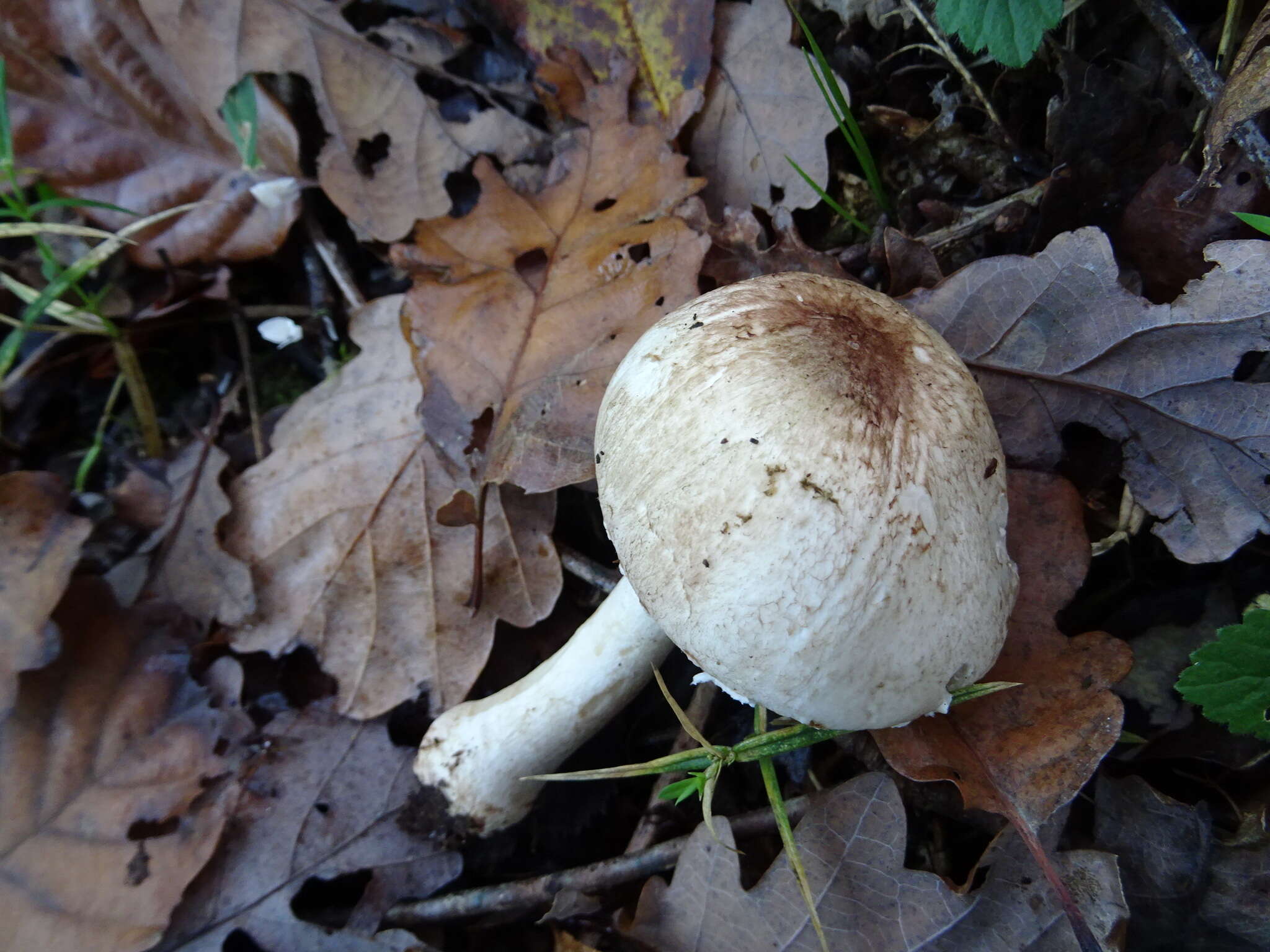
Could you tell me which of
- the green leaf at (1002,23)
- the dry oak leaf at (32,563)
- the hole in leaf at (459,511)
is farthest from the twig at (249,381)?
the green leaf at (1002,23)

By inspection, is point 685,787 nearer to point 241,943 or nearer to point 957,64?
point 241,943

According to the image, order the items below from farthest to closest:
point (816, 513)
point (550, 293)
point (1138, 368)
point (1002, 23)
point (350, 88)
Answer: point (350, 88) → point (550, 293) → point (1138, 368) → point (1002, 23) → point (816, 513)

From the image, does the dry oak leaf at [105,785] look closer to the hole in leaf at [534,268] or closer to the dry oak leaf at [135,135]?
the dry oak leaf at [135,135]

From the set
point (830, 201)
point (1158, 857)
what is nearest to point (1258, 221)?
point (830, 201)

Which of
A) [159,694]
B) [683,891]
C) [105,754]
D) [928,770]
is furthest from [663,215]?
[105,754]

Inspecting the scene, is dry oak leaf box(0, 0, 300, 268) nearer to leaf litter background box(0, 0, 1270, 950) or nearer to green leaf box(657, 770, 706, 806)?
leaf litter background box(0, 0, 1270, 950)
